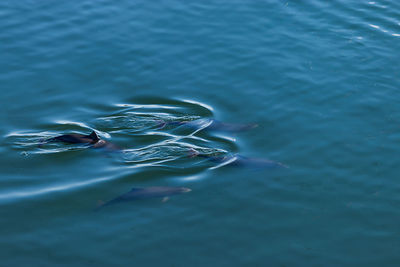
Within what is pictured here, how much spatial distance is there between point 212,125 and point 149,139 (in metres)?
1.25

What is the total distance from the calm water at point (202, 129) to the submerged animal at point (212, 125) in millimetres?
102

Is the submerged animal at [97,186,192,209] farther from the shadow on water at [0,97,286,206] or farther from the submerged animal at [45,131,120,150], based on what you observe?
the submerged animal at [45,131,120,150]

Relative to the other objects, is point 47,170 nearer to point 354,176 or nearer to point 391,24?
point 354,176

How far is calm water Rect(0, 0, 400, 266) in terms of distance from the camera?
26.5ft

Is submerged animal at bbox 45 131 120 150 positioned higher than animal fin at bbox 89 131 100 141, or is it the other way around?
animal fin at bbox 89 131 100 141

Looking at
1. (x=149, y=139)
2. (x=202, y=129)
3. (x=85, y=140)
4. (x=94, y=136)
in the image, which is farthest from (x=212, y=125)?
(x=85, y=140)

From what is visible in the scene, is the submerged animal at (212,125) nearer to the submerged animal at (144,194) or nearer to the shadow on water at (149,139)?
the shadow on water at (149,139)

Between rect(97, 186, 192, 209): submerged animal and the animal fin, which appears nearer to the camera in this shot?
rect(97, 186, 192, 209): submerged animal

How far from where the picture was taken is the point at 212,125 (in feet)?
34.8

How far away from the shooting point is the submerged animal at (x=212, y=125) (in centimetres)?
1052

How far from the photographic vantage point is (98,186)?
9.06 metres

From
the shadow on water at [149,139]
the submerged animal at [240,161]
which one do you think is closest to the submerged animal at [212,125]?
the shadow on water at [149,139]

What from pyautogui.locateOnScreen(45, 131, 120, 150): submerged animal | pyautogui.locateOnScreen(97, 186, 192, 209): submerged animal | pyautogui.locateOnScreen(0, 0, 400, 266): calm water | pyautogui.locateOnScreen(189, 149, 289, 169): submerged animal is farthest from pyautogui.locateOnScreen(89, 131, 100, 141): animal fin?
pyautogui.locateOnScreen(189, 149, 289, 169): submerged animal

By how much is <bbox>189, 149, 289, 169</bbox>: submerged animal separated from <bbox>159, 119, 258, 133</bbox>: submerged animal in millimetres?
876
